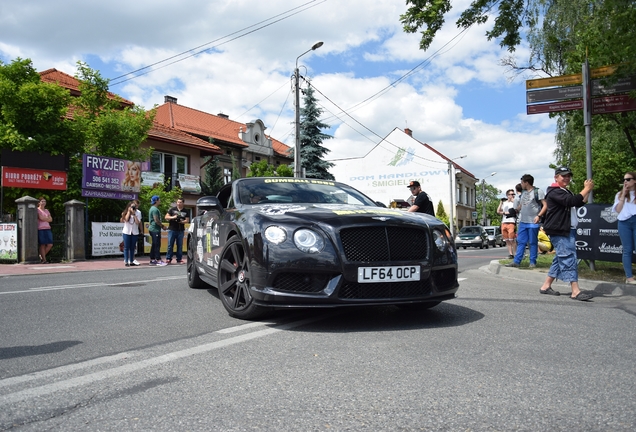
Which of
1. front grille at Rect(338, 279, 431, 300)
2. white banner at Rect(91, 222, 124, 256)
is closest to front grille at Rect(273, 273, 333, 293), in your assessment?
front grille at Rect(338, 279, 431, 300)

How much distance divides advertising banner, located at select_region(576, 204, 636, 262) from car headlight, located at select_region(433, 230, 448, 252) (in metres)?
4.90

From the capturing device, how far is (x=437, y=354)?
3473 millimetres

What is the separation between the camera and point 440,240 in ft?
15.5

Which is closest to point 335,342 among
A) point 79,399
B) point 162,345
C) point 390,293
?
point 390,293

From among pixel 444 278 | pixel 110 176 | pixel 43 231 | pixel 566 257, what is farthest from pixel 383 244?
pixel 110 176

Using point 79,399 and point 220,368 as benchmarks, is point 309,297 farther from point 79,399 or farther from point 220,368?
point 79,399

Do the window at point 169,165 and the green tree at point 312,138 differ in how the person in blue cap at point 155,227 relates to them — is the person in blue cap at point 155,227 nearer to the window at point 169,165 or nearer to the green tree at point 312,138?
the window at point 169,165

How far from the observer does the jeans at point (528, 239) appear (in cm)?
1011

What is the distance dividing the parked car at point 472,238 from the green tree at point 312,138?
1108cm

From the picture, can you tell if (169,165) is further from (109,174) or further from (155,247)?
(155,247)

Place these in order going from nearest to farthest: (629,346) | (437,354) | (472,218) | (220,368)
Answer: (220,368)
(437,354)
(629,346)
(472,218)

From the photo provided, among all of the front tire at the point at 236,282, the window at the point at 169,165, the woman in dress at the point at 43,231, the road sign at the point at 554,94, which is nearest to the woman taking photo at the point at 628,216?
the road sign at the point at 554,94

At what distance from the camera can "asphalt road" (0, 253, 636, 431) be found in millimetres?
2354

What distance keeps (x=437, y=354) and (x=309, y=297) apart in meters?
1.12
